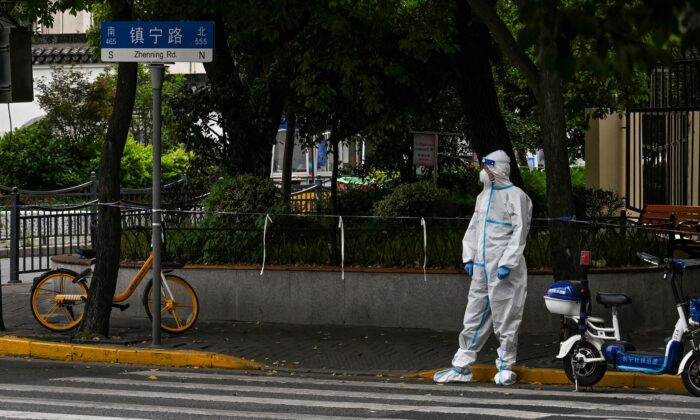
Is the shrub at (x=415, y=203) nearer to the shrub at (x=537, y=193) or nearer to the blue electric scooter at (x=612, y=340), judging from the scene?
the shrub at (x=537, y=193)

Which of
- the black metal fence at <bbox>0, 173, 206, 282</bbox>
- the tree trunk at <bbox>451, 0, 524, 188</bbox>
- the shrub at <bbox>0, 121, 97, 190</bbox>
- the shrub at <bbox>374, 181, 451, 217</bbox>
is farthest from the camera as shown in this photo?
the shrub at <bbox>0, 121, 97, 190</bbox>

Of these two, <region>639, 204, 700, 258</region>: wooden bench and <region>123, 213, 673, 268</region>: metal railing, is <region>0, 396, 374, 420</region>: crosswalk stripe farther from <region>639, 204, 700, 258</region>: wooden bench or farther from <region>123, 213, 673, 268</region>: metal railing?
<region>639, 204, 700, 258</region>: wooden bench

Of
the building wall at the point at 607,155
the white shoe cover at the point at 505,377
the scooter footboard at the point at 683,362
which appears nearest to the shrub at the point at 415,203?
the white shoe cover at the point at 505,377

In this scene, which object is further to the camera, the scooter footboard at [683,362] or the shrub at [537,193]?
the shrub at [537,193]

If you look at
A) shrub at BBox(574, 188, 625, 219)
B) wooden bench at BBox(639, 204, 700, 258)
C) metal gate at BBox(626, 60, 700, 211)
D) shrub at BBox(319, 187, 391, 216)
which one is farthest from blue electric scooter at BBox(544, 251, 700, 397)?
shrub at BBox(574, 188, 625, 219)

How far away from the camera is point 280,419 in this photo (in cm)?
868

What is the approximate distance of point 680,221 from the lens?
58.7 feet

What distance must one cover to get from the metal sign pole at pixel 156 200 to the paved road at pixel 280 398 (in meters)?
0.94

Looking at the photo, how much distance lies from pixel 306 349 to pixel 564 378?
2.82 m

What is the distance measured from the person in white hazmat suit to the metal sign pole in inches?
120

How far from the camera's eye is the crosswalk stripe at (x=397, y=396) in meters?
9.33

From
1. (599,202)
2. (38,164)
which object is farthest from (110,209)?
(38,164)

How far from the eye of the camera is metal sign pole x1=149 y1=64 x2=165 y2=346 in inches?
474


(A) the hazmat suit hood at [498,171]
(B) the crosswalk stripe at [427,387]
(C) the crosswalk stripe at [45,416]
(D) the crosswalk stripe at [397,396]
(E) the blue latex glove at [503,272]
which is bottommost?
(B) the crosswalk stripe at [427,387]
